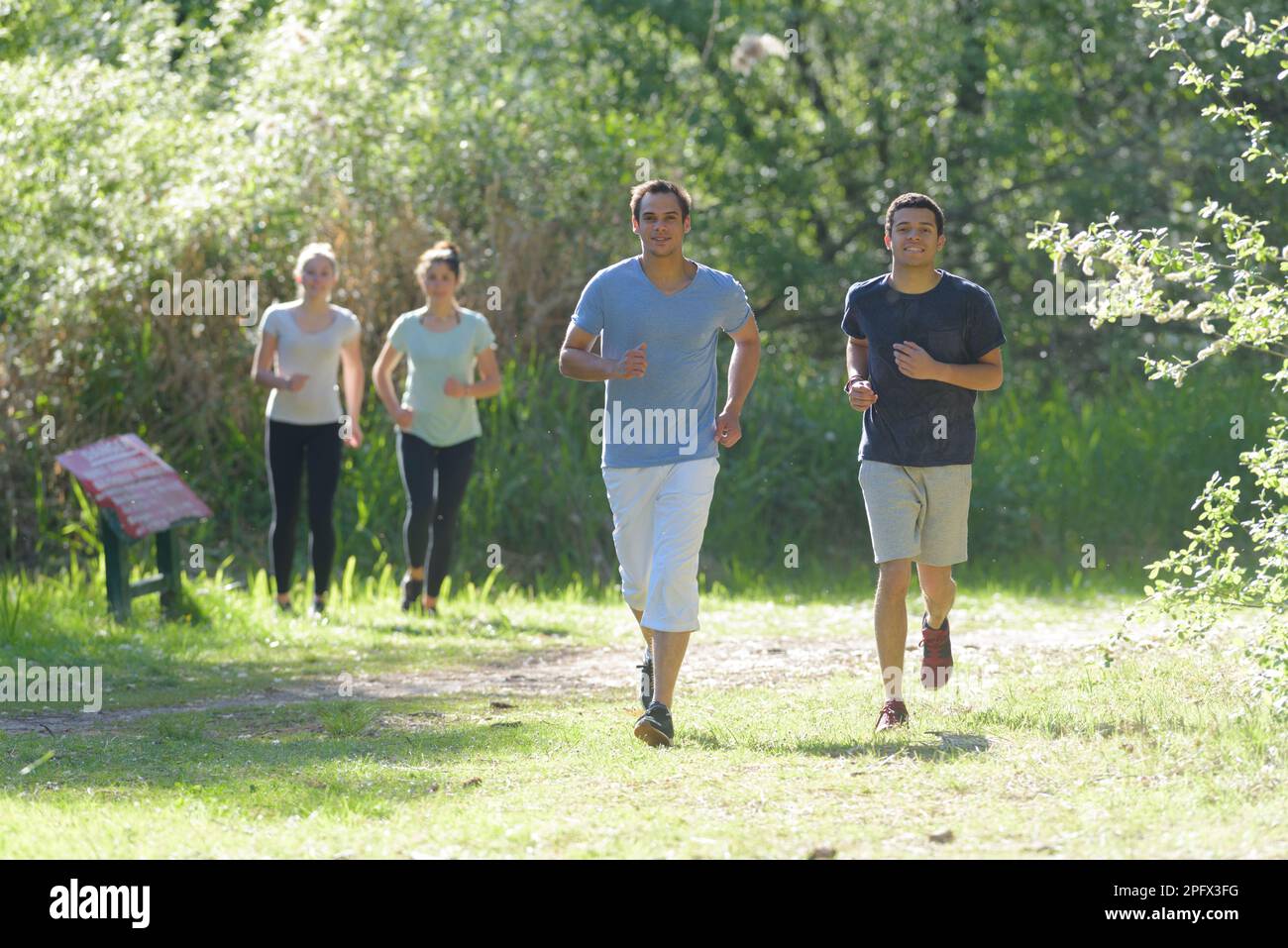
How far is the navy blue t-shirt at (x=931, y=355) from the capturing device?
22.6 ft

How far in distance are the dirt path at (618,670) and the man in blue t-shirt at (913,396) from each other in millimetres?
1168

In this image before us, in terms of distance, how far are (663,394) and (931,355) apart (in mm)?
1024

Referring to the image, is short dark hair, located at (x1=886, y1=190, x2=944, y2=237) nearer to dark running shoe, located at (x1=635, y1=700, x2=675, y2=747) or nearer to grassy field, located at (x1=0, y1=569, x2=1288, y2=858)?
grassy field, located at (x1=0, y1=569, x2=1288, y2=858)

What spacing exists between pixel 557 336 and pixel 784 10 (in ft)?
20.0

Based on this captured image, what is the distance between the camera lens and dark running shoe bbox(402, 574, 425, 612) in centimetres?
1102

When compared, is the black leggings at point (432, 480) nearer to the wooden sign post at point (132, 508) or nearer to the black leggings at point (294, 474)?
the black leggings at point (294, 474)

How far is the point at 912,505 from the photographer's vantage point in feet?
22.8

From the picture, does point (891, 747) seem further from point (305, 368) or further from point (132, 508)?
point (132, 508)

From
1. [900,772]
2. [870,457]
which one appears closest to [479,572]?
[870,457]

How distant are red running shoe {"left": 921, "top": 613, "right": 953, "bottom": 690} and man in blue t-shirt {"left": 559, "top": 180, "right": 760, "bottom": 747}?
1195 mm

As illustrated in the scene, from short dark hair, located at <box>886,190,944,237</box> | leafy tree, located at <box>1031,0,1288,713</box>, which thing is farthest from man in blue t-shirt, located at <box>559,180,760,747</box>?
leafy tree, located at <box>1031,0,1288,713</box>
